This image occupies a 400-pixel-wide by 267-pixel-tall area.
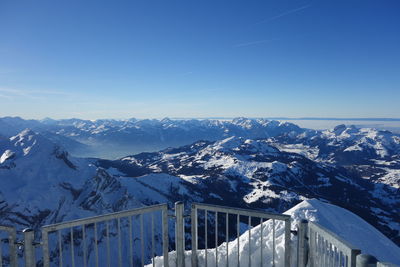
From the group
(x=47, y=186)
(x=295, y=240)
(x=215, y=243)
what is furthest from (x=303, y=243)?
(x=47, y=186)

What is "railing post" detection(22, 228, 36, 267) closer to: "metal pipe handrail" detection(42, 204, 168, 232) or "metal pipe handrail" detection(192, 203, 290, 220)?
"metal pipe handrail" detection(42, 204, 168, 232)

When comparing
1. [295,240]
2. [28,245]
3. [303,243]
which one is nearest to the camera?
[28,245]

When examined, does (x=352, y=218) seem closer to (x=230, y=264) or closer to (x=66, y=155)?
(x=230, y=264)

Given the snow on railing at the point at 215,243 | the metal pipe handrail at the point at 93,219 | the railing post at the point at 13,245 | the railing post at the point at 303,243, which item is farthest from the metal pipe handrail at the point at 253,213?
the railing post at the point at 13,245

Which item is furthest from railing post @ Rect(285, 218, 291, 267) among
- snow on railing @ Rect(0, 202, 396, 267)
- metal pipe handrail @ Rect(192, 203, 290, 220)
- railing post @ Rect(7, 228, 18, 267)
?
railing post @ Rect(7, 228, 18, 267)

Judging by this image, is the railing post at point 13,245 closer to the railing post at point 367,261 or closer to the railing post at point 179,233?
the railing post at point 179,233

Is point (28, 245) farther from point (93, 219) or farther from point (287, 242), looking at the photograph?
point (287, 242)
